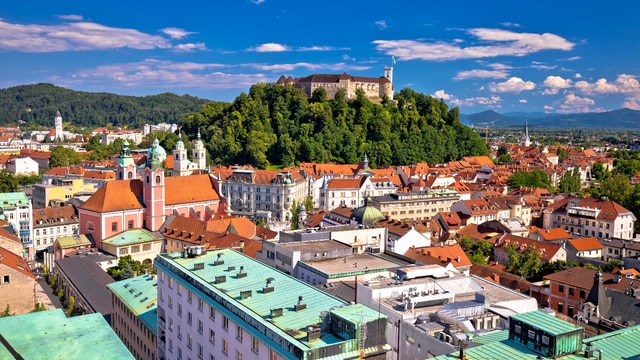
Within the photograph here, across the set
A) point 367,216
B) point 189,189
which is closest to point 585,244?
point 367,216

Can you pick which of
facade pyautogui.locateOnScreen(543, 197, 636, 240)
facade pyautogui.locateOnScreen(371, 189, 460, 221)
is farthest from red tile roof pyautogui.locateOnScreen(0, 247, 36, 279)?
facade pyautogui.locateOnScreen(543, 197, 636, 240)

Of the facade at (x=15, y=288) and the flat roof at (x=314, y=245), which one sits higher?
the flat roof at (x=314, y=245)

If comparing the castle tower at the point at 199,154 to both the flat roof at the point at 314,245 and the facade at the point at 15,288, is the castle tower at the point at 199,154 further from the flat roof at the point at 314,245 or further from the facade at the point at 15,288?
the flat roof at the point at 314,245

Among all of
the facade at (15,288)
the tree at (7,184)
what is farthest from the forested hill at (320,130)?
the facade at (15,288)

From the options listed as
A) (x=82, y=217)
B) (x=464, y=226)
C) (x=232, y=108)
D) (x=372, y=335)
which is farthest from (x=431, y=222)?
(x=232, y=108)

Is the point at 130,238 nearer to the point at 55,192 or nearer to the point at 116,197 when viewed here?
the point at 116,197

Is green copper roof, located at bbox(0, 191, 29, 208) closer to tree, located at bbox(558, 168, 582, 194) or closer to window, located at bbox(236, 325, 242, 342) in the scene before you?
window, located at bbox(236, 325, 242, 342)

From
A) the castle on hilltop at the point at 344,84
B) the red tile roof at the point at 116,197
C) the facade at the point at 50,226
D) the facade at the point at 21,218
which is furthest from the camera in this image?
the castle on hilltop at the point at 344,84
